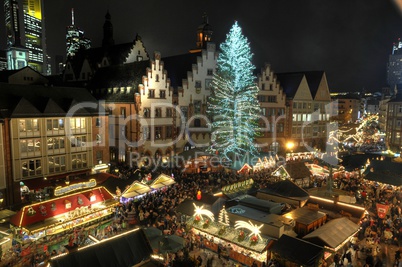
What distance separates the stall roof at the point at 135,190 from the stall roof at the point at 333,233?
14.2 metres

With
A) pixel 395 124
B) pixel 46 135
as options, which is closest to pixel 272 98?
pixel 395 124

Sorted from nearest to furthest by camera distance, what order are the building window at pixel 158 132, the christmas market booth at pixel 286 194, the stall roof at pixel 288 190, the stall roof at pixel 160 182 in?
1. the christmas market booth at pixel 286 194
2. the stall roof at pixel 288 190
3. the stall roof at pixel 160 182
4. the building window at pixel 158 132

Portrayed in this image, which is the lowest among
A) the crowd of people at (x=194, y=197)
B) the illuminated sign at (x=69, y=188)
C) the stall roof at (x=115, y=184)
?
the crowd of people at (x=194, y=197)

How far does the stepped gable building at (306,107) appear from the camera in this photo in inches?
2138

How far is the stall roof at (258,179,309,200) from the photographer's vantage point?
22312mm

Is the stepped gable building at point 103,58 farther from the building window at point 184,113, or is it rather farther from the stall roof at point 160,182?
the stall roof at point 160,182

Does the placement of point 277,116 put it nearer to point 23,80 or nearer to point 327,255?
point 327,255

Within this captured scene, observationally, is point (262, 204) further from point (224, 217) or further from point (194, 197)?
point (194, 197)

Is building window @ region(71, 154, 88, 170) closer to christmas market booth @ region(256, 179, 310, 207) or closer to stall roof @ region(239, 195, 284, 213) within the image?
stall roof @ region(239, 195, 284, 213)

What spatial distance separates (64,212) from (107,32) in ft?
154

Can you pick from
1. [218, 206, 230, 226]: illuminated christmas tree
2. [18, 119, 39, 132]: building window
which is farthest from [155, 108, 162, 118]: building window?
[218, 206, 230, 226]: illuminated christmas tree

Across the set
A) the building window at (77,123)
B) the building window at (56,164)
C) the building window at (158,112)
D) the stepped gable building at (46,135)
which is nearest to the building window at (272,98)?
the building window at (158,112)

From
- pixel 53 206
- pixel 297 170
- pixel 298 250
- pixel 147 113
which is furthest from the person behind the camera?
pixel 147 113

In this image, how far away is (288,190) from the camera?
2289 centimetres
